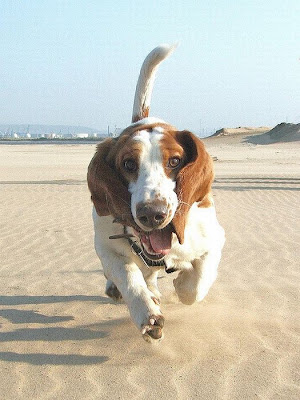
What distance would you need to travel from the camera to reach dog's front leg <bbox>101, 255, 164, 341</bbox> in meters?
3.50

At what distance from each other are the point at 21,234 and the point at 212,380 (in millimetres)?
5858

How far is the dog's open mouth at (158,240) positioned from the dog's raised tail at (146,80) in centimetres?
166

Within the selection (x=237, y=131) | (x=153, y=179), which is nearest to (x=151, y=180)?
(x=153, y=179)

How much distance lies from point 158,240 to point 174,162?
1.50 ft

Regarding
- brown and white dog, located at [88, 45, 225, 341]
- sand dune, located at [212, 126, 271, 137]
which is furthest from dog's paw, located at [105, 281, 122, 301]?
sand dune, located at [212, 126, 271, 137]

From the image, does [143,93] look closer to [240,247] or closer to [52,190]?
[240,247]

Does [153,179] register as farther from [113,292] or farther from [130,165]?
[113,292]

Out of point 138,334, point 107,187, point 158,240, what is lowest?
point 138,334

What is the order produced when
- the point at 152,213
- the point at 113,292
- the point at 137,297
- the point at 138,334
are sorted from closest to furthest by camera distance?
the point at 152,213, the point at 137,297, the point at 138,334, the point at 113,292

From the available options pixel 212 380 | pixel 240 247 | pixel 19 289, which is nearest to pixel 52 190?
pixel 240 247

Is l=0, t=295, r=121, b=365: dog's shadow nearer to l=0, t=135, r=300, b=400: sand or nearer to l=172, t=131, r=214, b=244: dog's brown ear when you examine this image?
l=0, t=135, r=300, b=400: sand

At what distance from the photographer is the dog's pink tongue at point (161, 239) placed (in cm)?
365

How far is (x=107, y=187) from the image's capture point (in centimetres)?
365

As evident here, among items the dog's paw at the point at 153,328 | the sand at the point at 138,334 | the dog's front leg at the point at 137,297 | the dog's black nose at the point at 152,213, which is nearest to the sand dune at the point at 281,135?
the sand at the point at 138,334
